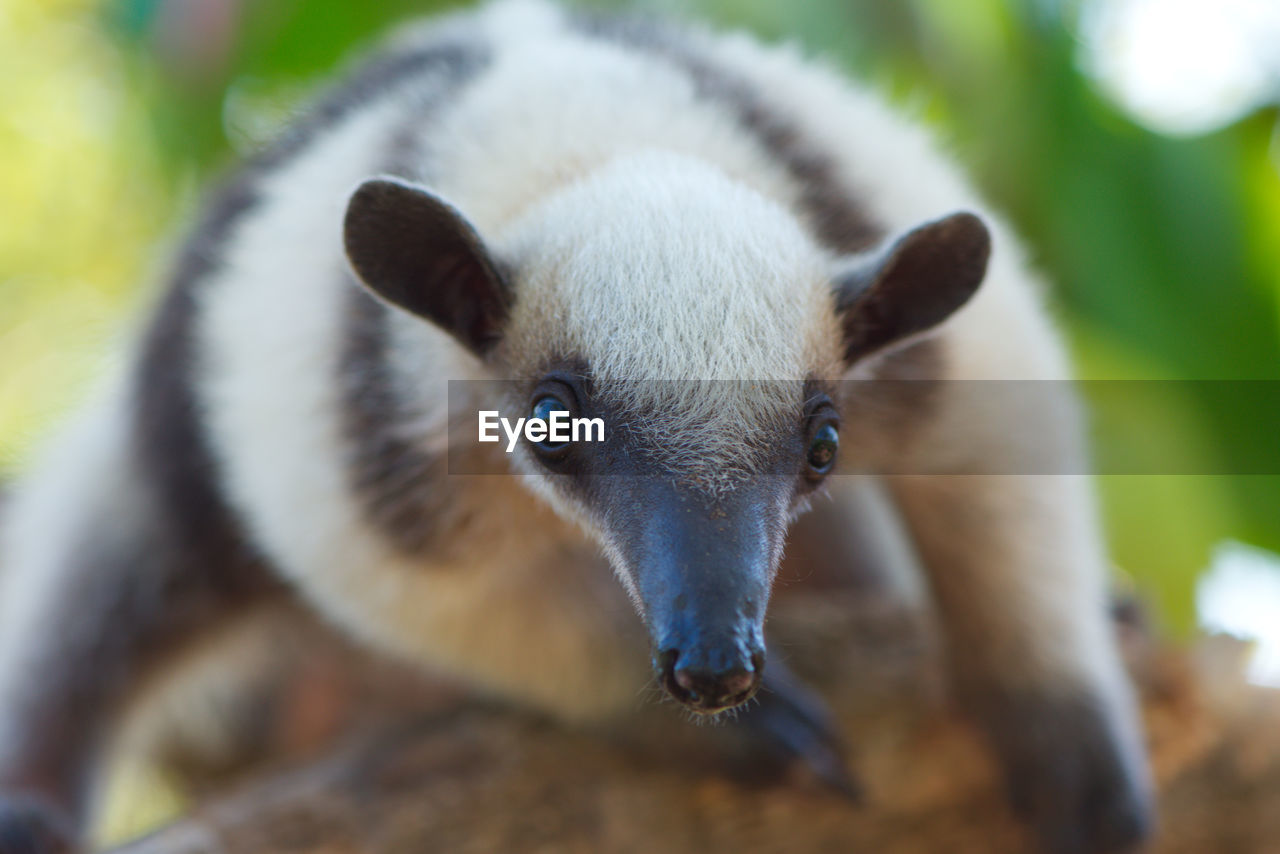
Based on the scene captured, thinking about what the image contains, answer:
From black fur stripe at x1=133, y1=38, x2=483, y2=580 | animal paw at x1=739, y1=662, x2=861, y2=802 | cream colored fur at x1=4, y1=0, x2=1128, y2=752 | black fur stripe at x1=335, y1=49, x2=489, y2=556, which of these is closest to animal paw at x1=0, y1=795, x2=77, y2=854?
black fur stripe at x1=133, y1=38, x2=483, y2=580

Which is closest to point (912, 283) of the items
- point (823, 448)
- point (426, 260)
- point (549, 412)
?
point (823, 448)

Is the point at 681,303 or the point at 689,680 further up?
the point at 681,303

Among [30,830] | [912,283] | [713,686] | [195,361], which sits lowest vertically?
[713,686]

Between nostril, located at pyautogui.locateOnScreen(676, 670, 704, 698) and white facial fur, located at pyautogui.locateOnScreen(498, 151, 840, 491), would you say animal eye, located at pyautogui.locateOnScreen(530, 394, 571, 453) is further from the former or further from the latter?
nostril, located at pyautogui.locateOnScreen(676, 670, 704, 698)

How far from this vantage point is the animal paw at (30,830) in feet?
8.19

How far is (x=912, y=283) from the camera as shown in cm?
179

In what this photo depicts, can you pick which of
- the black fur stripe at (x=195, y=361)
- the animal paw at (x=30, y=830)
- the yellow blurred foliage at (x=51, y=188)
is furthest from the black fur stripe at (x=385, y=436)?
the yellow blurred foliage at (x=51, y=188)

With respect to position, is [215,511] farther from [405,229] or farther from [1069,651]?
[1069,651]

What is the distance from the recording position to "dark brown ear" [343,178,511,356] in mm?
1654

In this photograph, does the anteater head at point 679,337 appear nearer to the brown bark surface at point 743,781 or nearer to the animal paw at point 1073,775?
the brown bark surface at point 743,781

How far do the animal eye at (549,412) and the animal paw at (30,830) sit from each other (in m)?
1.51

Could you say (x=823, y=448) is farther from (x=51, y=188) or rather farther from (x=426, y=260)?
(x=51, y=188)

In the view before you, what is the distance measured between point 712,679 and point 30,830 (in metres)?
1.80

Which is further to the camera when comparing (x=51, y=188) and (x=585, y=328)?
(x=51, y=188)
